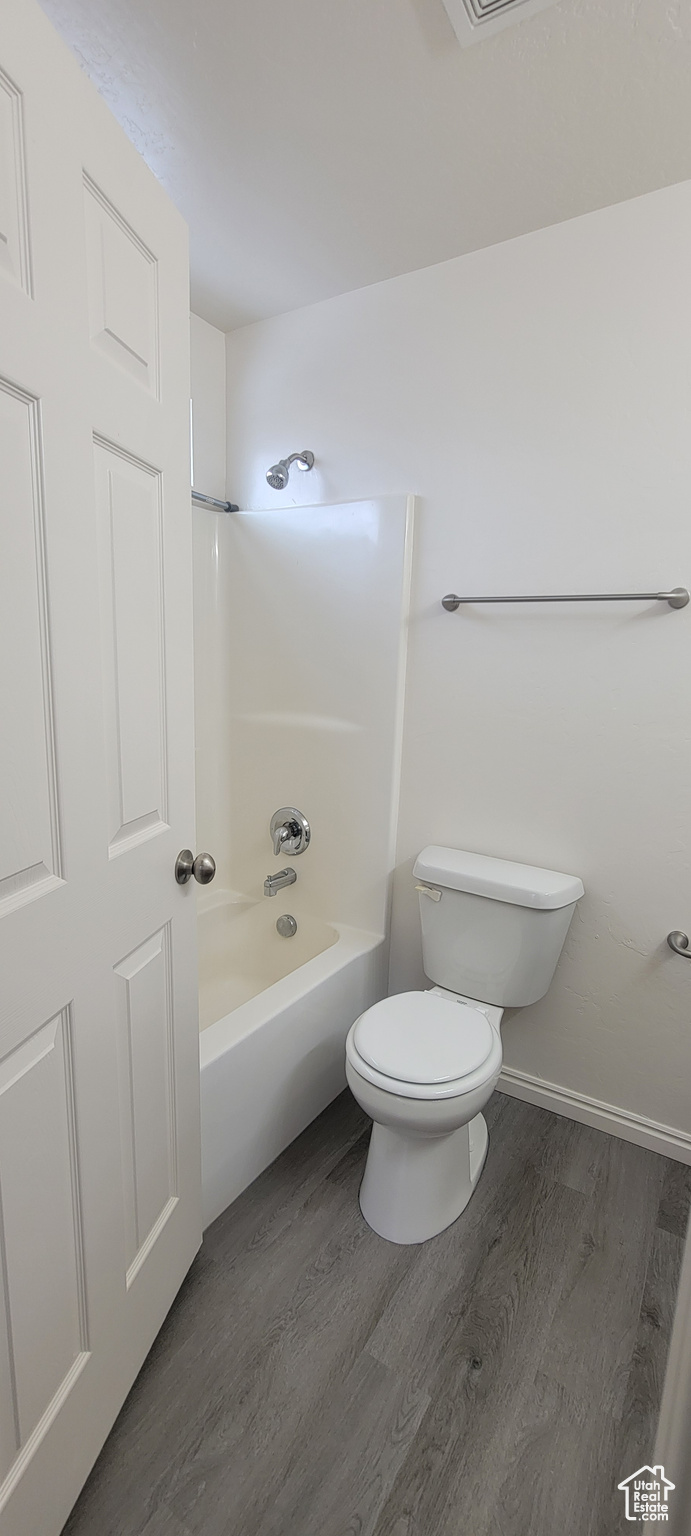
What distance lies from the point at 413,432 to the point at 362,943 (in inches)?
57.6

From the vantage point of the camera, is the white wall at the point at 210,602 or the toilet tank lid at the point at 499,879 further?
the white wall at the point at 210,602

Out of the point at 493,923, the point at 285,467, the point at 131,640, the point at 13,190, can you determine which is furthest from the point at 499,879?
the point at 13,190

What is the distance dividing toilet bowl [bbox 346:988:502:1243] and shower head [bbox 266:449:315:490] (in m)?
1.52

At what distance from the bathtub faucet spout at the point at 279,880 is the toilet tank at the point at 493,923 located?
494 mm

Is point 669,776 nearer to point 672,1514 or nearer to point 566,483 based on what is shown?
point 566,483

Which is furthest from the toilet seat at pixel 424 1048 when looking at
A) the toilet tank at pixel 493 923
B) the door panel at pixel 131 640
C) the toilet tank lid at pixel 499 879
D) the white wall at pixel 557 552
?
the door panel at pixel 131 640

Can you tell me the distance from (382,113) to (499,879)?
1.61 m

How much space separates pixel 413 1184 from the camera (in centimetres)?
142

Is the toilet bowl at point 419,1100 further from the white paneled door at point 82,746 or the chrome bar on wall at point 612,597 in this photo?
the chrome bar on wall at point 612,597

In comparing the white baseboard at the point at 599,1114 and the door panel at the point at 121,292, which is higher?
the door panel at the point at 121,292

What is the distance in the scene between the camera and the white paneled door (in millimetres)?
708

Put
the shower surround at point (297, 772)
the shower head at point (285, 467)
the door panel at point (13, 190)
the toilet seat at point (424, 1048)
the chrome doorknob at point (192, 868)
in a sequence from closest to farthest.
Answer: the door panel at point (13, 190) < the chrome doorknob at point (192, 868) < the toilet seat at point (424, 1048) < the shower surround at point (297, 772) < the shower head at point (285, 467)

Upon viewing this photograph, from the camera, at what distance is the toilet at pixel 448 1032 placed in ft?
4.32

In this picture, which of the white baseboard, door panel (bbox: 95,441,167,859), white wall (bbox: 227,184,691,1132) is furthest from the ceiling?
the white baseboard
